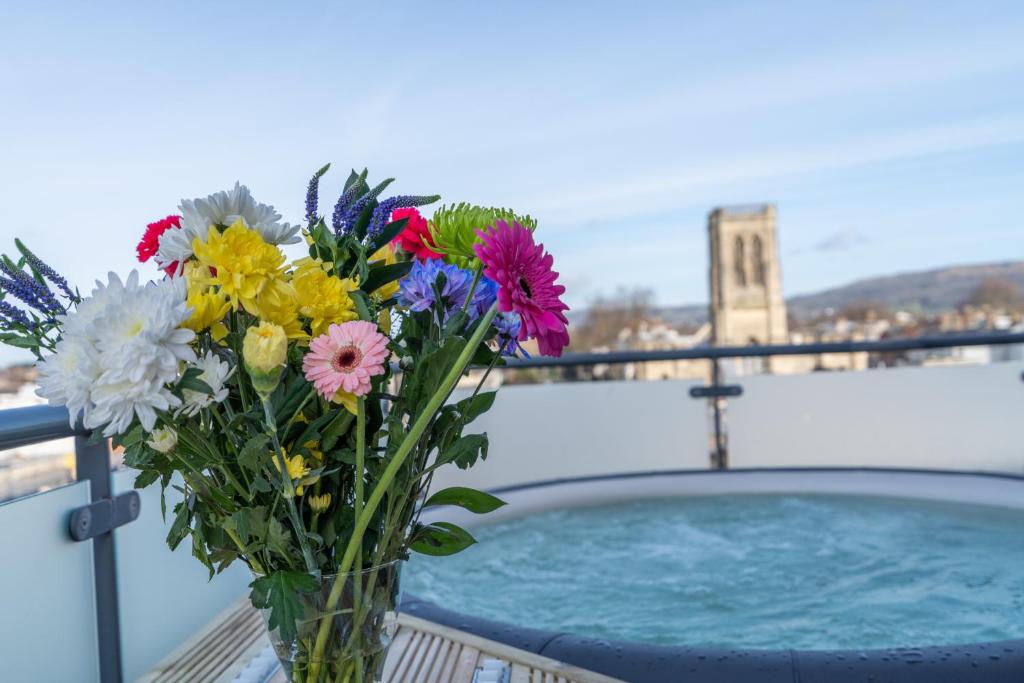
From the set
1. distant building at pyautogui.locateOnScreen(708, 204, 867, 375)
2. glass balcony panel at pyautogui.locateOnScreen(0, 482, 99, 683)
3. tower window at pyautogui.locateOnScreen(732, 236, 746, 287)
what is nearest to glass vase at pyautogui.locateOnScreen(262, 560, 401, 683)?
glass balcony panel at pyautogui.locateOnScreen(0, 482, 99, 683)

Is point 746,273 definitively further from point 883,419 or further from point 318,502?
point 318,502

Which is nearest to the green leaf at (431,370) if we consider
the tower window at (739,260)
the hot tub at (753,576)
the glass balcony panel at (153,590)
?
the glass balcony panel at (153,590)

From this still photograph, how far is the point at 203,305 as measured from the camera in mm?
502

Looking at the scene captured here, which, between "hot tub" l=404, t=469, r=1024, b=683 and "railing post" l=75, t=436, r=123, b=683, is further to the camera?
"hot tub" l=404, t=469, r=1024, b=683

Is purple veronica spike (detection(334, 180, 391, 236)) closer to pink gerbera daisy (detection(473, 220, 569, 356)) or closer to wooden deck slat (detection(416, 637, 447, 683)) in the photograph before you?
pink gerbera daisy (detection(473, 220, 569, 356))

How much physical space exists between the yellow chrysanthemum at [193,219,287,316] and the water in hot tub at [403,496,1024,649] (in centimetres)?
177

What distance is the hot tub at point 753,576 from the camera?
125cm

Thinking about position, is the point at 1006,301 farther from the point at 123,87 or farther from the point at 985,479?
Answer: the point at 985,479

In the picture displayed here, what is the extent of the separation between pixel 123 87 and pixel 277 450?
27.5 m

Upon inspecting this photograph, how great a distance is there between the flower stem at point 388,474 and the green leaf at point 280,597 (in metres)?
0.03

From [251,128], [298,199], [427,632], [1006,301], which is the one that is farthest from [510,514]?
[1006,301]

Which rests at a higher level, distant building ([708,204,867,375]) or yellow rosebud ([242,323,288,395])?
distant building ([708,204,867,375])

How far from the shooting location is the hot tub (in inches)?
49.3

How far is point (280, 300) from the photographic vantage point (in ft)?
1.71
